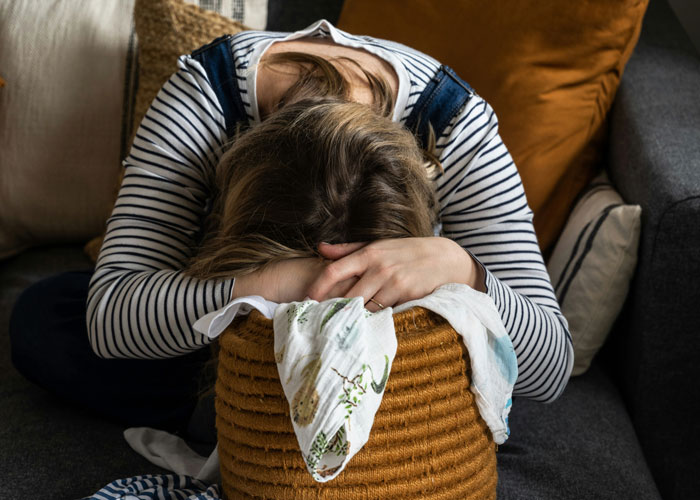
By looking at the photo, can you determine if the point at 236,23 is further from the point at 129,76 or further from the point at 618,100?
the point at 618,100

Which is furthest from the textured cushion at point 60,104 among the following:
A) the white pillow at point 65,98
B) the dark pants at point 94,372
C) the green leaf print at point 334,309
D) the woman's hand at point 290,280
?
the green leaf print at point 334,309

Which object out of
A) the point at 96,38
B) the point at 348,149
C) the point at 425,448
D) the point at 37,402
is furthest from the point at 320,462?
the point at 96,38

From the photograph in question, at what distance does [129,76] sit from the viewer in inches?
44.7

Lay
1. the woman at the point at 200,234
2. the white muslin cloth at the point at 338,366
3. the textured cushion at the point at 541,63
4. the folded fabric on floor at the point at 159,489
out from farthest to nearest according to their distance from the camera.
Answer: the textured cushion at the point at 541,63 → the woman at the point at 200,234 → the folded fabric on floor at the point at 159,489 → the white muslin cloth at the point at 338,366

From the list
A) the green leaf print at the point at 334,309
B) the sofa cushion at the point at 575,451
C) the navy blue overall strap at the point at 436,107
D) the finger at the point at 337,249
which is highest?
the navy blue overall strap at the point at 436,107

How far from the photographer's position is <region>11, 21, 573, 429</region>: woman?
0.72 m

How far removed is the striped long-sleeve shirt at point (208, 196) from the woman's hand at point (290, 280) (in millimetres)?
151

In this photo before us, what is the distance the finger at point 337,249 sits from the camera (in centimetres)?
64

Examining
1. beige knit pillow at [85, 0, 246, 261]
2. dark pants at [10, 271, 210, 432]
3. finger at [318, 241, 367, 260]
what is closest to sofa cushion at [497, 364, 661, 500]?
finger at [318, 241, 367, 260]

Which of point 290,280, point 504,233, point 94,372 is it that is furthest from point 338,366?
point 94,372

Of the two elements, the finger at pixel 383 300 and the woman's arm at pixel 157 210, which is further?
the woman's arm at pixel 157 210

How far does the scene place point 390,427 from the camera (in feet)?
1.72

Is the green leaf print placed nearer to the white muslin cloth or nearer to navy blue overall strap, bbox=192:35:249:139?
the white muslin cloth

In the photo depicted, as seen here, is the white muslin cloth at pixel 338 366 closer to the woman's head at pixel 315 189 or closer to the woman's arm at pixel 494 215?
the woman's head at pixel 315 189
